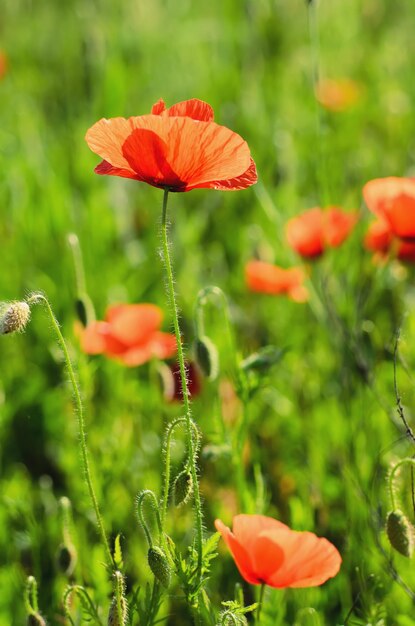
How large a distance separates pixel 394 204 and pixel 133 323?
2.06 feet

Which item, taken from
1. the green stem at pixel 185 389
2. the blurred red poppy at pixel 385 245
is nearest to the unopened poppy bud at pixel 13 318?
the green stem at pixel 185 389

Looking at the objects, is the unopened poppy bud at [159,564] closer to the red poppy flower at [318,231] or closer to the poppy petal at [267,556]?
the poppy petal at [267,556]

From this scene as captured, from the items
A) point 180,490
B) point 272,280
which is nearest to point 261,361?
point 180,490

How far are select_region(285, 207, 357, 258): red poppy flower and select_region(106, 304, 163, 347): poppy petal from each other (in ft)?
1.40

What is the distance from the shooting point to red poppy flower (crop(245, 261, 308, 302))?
2.28 meters

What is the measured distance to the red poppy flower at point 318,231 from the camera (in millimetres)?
2227

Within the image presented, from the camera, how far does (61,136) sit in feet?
12.2

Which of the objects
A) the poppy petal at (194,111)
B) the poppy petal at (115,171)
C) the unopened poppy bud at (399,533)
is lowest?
the unopened poppy bud at (399,533)

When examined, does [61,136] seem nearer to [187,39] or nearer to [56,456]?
[187,39]

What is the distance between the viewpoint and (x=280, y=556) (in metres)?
1.20

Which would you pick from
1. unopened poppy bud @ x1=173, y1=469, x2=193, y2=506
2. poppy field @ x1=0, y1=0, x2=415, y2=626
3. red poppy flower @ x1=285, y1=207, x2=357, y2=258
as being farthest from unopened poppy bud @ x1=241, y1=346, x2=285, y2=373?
red poppy flower @ x1=285, y1=207, x2=357, y2=258

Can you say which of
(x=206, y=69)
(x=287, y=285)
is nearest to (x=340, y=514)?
(x=287, y=285)

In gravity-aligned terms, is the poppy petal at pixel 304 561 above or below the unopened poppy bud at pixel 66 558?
above

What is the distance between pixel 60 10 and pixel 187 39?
1.18 meters
